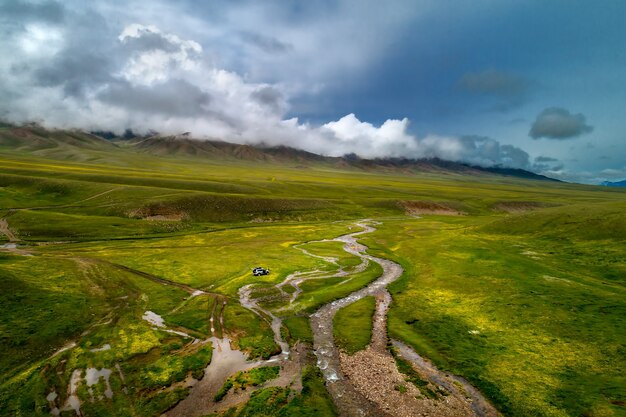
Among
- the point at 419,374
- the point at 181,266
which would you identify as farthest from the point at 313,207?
the point at 419,374

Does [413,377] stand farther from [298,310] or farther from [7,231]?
[7,231]

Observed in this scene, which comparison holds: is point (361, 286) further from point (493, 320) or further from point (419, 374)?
point (419, 374)

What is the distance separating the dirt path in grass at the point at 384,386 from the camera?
31.4m

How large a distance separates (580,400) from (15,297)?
71.3 meters

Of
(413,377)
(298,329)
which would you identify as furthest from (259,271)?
(413,377)

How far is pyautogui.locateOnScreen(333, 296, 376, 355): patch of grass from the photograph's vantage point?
1715 inches

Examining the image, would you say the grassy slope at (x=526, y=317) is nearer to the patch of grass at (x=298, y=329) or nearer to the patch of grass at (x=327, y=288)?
the patch of grass at (x=327, y=288)

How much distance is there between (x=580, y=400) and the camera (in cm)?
3195

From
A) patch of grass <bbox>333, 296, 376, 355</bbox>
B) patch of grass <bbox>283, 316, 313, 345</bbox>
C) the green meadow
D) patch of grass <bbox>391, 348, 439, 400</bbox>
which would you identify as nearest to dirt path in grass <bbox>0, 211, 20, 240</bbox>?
the green meadow

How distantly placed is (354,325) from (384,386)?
1467 centimetres

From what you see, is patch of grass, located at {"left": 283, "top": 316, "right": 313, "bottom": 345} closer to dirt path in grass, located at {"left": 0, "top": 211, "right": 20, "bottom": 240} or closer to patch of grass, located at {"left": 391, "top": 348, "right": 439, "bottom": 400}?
patch of grass, located at {"left": 391, "top": 348, "right": 439, "bottom": 400}

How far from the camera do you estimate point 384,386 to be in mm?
34594

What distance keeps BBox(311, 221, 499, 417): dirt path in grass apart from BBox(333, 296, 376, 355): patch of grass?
94 centimetres

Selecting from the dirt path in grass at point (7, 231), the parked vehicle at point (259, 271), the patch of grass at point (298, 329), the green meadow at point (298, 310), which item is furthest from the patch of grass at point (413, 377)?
the dirt path in grass at point (7, 231)
